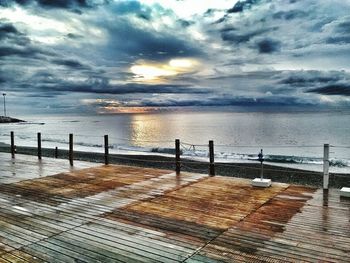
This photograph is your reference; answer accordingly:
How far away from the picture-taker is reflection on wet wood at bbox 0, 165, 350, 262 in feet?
15.2

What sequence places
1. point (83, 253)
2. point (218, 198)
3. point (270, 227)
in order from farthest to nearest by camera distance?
point (218, 198) → point (270, 227) → point (83, 253)

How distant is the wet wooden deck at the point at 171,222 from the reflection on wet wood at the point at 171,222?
0.02 metres

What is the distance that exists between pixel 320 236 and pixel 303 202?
79.2 inches

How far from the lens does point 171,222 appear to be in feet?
19.5

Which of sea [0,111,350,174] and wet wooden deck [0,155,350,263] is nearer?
wet wooden deck [0,155,350,263]

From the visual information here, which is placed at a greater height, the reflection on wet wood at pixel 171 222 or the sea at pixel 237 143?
the reflection on wet wood at pixel 171 222

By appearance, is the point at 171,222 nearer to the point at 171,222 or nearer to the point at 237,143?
the point at 171,222

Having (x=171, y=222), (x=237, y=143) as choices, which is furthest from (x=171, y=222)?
(x=237, y=143)

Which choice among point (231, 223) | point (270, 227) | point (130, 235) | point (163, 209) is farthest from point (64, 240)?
point (270, 227)

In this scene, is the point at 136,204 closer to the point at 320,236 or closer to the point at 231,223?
the point at 231,223

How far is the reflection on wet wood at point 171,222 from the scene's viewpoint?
4645mm

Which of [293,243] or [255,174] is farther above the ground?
[293,243]

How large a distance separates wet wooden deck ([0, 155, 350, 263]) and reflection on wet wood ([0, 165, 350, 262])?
0.05 ft

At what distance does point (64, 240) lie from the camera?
5184 millimetres
